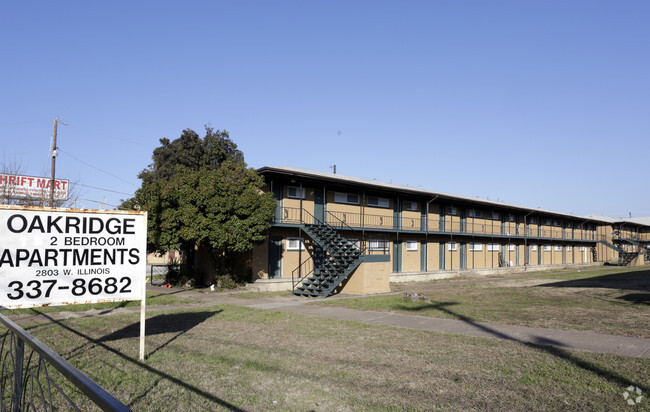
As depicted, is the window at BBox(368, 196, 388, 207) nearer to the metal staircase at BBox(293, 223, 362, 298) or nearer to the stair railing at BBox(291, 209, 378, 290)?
the stair railing at BBox(291, 209, 378, 290)

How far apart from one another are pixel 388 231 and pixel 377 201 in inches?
100

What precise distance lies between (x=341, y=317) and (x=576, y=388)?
295 inches

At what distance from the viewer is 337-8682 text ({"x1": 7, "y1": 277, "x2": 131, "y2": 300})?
23.4 feet

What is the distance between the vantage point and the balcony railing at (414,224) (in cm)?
2411

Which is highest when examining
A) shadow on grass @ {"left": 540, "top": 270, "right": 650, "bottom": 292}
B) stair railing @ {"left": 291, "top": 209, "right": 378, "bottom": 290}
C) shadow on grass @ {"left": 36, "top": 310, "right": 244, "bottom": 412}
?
stair railing @ {"left": 291, "top": 209, "right": 378, "bottom": 290}

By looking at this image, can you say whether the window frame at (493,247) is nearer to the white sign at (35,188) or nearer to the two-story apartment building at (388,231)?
the two-story apartment building at (388,231)

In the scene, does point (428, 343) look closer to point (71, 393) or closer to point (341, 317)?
point (341, 317)

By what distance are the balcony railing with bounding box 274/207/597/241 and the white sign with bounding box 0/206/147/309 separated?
14.6m

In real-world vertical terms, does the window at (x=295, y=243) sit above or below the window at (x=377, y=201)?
below

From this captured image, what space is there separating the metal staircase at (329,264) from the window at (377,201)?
6.12 metres

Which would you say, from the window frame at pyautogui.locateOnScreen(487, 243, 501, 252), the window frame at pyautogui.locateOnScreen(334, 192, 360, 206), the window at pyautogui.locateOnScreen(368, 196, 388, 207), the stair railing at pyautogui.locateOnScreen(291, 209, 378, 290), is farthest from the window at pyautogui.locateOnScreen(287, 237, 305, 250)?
the window frame at pyautogui.locateOnScreen(487, 243, 501, 252)

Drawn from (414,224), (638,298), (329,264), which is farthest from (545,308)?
(414,224)

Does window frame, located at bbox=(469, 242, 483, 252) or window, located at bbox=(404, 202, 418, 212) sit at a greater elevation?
window, located at bbox=(404, 202, 418, 212)

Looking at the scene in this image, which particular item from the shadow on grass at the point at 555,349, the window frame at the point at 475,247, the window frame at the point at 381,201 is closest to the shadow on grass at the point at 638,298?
the shadow on grass at the point at 555,349
